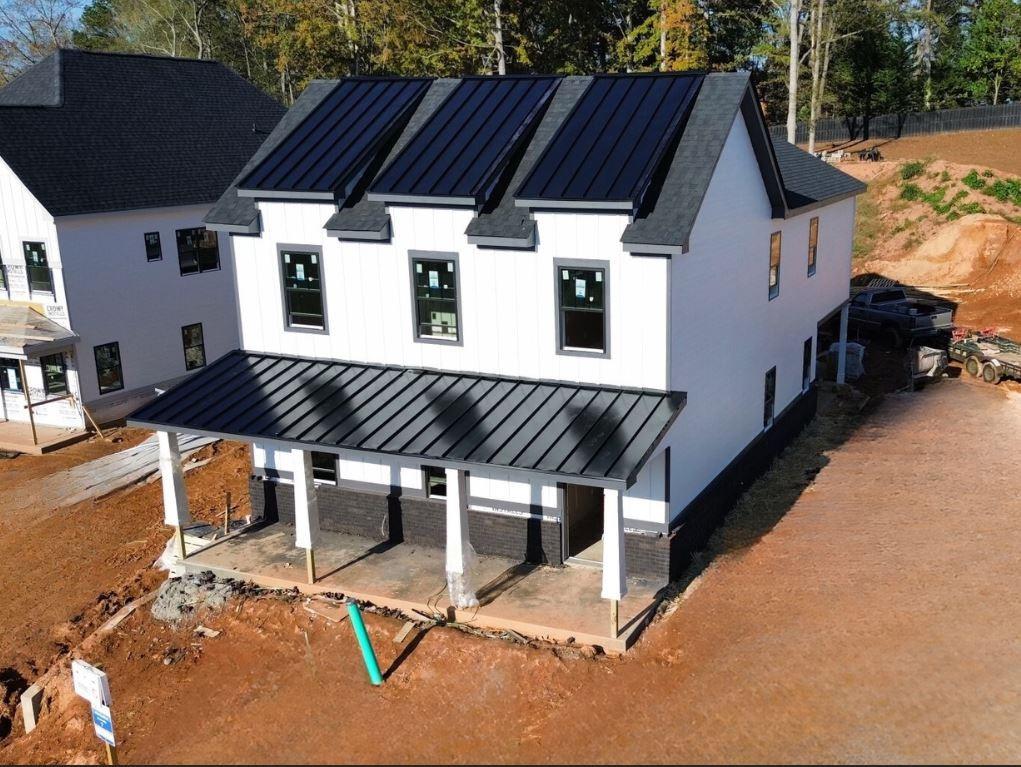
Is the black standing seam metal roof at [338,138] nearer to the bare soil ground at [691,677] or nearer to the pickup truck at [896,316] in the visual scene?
the bare soil ground at [691,677]

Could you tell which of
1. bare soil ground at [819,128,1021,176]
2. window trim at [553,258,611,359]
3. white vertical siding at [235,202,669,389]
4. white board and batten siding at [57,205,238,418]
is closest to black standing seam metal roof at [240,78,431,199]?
white vertical siding at [235,202,669,389]

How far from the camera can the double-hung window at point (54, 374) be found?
1188 inches

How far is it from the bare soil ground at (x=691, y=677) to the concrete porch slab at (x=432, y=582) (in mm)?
512

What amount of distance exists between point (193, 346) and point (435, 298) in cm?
1824

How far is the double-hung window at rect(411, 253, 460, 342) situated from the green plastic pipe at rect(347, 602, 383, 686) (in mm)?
5580

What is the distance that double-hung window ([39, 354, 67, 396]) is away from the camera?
3017cm

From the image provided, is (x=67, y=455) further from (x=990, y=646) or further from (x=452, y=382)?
(x=990, y=646)

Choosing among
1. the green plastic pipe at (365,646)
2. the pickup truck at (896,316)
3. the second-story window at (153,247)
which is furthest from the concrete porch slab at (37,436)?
the pickup truck at (896,316)

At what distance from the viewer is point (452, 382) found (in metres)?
18.4

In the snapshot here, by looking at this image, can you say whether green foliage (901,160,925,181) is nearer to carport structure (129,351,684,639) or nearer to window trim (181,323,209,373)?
window trim (181,323,209,373)

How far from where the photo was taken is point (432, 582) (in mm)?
17672

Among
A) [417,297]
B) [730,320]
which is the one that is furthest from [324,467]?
[730,320]

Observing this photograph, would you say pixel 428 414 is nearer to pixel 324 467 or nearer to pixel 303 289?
pixel 324 467

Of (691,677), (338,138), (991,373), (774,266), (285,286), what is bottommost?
(691,677)
